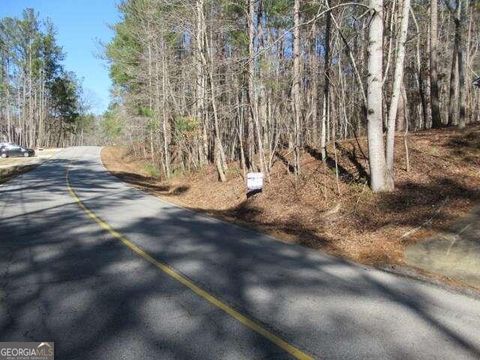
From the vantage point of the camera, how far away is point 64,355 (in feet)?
15.5

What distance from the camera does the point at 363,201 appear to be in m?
12.4

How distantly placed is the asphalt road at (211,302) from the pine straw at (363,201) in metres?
1.51

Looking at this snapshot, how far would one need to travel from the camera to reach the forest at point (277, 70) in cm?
1247

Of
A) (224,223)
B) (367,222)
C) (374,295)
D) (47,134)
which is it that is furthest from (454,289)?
(47,134)

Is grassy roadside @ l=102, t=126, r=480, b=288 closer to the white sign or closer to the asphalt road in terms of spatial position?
the white sign

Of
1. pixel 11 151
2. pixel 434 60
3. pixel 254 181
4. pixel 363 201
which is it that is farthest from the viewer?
pixel 11 151

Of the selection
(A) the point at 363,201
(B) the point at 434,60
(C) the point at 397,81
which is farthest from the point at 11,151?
(C) the point at 397,81

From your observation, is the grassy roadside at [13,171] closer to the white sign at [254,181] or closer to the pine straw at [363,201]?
the pine straw at [363,201]

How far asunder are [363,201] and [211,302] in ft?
24.0

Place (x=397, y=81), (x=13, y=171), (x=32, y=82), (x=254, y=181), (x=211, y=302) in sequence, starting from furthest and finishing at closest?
(x=32, y=82) < (x=13, y=171) < (x=254, y=181) < (x=397, y=81) < (x=211, y=302)

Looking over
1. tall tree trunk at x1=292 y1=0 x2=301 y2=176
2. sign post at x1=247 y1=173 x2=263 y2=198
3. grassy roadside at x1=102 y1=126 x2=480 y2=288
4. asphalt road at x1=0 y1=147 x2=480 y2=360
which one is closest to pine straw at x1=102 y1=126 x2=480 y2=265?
grassy roadside at x1=102 y1=126 x2=480 y2=288

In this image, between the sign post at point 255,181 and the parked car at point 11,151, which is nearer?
the sign post at point 255,181

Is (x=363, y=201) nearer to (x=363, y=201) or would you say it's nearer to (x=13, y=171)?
(x=363, y=201)

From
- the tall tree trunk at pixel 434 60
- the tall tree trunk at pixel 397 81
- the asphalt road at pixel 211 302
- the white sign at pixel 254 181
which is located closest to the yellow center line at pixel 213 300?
the asphalt road at pixel 211 302
